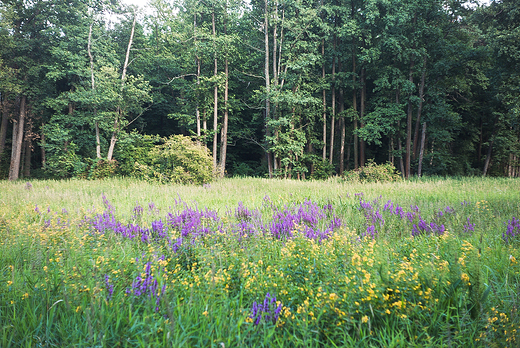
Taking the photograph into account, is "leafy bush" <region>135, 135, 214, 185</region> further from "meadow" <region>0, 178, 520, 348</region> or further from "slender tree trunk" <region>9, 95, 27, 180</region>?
"slender tree trunk" <region>9, 95, 27, 180</region>

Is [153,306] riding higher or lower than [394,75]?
lower

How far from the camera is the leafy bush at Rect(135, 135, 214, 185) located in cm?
1331

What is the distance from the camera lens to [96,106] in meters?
20.1

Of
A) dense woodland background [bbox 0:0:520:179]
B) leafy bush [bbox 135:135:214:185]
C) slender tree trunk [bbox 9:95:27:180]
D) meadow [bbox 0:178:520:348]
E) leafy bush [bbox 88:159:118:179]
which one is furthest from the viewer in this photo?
slender tree trunk [bbox 9:95:27:180]

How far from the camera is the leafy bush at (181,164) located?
13.3 m

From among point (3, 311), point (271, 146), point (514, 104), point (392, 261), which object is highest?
point (514, 104)

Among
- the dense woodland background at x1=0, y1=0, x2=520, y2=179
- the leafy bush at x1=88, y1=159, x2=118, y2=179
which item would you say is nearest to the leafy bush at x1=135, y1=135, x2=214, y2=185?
the dense woodland background at x1=0, y1=0, x2=520, y2=179

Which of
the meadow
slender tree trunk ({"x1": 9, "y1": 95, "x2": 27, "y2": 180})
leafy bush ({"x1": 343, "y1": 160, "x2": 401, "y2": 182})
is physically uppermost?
→ slender tree trunk ({"x1": 9, "y1": 95, "x2": 27, "y2": 180})

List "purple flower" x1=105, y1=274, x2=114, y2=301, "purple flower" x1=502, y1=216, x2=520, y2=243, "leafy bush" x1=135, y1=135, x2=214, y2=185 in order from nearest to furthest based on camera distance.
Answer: "purple flower" x1=105, y1=274, x2=114, y2=301 < "purple flower" x1=502, y1=216, x2=520, y2=243 < "leafy bush" x1=135, y1=135, x2=214, y2=185

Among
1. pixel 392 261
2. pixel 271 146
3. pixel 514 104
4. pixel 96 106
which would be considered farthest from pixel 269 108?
pixel 392 261

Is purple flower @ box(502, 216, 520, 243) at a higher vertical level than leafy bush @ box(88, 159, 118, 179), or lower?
lower

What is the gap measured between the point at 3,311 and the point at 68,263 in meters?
0.75

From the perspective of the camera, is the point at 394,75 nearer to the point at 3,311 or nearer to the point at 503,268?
the point at 503,268

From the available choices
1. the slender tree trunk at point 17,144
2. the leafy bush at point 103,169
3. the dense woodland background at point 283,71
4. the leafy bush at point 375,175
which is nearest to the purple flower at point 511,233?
the leafy bush at point 375,175
